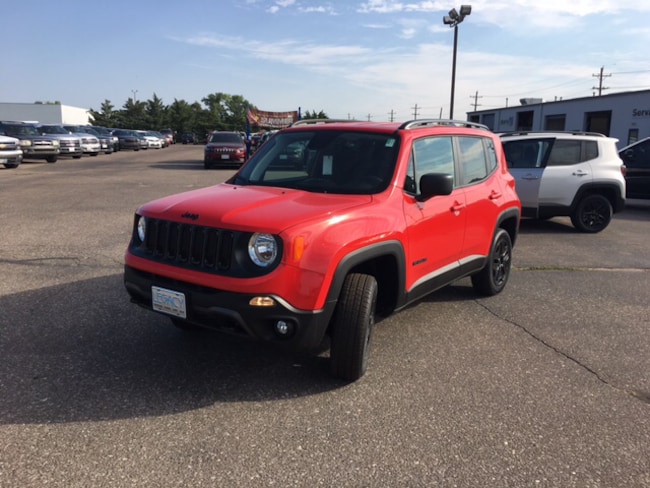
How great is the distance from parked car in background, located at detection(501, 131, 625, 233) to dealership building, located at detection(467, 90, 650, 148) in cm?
2292

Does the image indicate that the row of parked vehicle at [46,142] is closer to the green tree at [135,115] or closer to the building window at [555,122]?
the building window at [555,122]

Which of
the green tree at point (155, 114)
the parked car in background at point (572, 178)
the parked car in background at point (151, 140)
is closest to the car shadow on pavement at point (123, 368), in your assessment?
the parked car in background at point (572, 178)

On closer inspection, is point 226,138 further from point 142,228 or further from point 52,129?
point 142,228

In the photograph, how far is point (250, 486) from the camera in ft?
8.58

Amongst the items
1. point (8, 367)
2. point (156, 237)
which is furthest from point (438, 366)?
point (8, 367)

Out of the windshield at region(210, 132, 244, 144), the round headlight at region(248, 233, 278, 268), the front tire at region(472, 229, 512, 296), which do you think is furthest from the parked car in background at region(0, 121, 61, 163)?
the round headlight at region(248, 233, 278, 268)

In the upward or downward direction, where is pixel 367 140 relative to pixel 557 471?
upward

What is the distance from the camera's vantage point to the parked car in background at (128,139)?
41.8 meters

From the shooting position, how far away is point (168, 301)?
11.4 feet

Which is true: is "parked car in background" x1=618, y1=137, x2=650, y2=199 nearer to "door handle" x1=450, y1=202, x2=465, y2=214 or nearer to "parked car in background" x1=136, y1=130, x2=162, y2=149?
"door handle" x1=450, y1=202, x2=465, y2=214

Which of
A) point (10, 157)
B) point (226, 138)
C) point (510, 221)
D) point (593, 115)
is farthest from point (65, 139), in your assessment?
point (593, 115)

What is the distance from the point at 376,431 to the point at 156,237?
1.92m

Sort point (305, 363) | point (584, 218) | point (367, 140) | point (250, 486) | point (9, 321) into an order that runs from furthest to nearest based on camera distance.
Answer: point (584, 218) < point (9, 321) < point (367, 140) < point (305, 363) < point (250, 486)

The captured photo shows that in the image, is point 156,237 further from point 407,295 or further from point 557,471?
point 557,471
